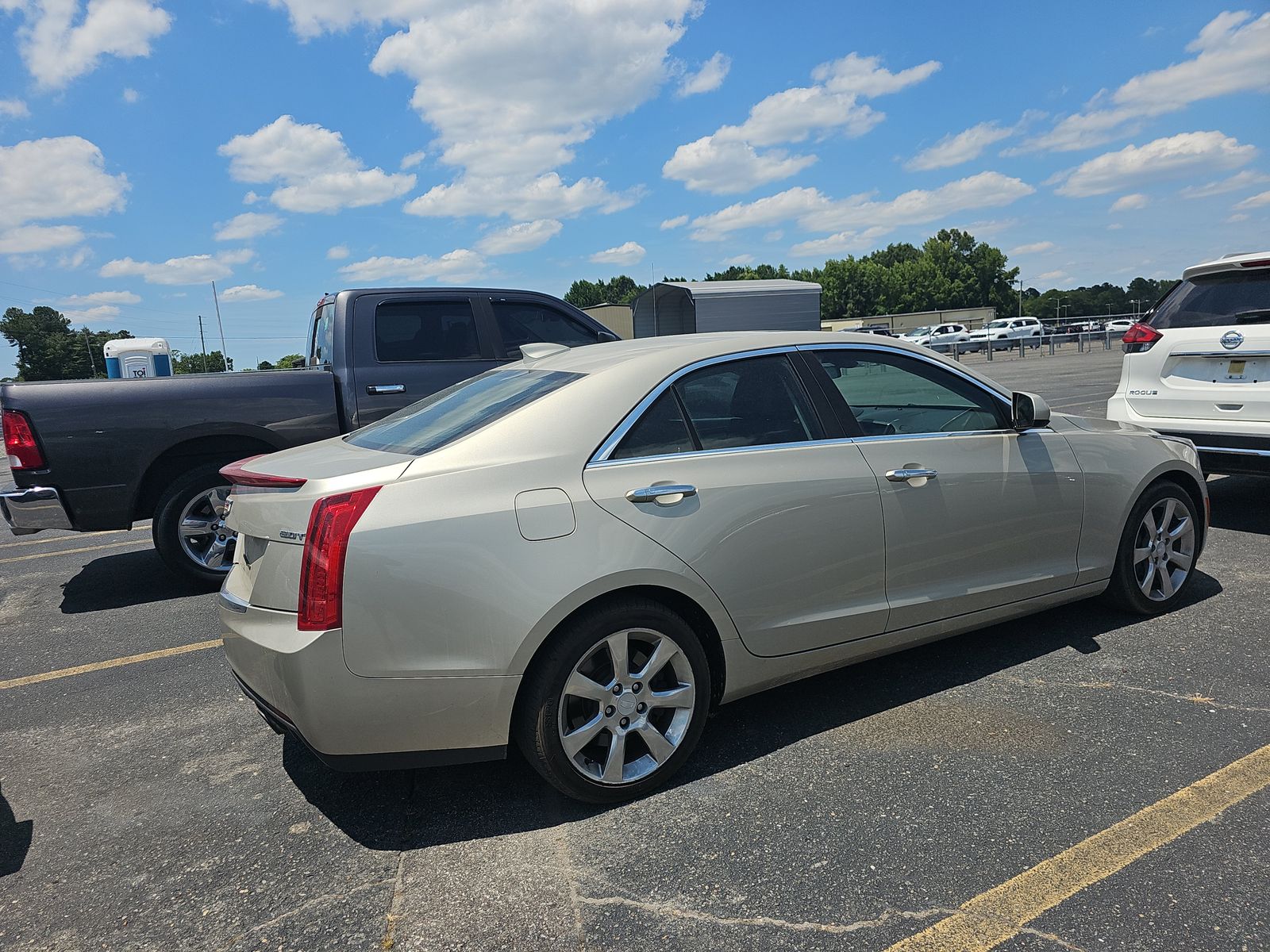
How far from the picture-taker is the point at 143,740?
3629 millimetres

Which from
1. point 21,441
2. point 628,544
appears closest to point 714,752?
point 628,544

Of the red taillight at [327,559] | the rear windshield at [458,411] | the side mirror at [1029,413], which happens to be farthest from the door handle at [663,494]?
the side mirror at [1029,413]

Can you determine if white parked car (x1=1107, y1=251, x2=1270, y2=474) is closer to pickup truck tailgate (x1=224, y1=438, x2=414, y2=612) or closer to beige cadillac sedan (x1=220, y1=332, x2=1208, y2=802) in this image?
beige cadillac sedan (x1=220, y1=332, x2=1208, y2=802)

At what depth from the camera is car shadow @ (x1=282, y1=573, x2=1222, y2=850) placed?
2.90 meters

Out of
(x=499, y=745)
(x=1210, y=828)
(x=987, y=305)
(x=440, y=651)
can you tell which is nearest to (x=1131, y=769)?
(x=1210, y=828)

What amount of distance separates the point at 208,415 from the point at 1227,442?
679 centimetres

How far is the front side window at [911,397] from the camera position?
3.74 meters

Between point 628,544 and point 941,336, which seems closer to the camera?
point 628,544

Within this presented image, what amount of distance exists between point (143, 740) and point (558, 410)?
233 cm

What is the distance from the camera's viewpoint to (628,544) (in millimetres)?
2846

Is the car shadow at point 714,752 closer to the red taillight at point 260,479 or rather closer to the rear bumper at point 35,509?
the red taillight at point 260,479

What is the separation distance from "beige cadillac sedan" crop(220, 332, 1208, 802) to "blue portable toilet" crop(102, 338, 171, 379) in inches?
1036

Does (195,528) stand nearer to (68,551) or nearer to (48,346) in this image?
(68,551)

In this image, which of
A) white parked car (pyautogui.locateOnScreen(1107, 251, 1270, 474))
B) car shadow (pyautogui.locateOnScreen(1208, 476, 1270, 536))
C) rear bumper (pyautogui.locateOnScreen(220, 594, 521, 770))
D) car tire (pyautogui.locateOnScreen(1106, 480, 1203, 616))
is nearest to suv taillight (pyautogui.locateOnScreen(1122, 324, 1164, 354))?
white parked car (pyautogui.locateOnScreen(1107, 251, 1270, 474))
